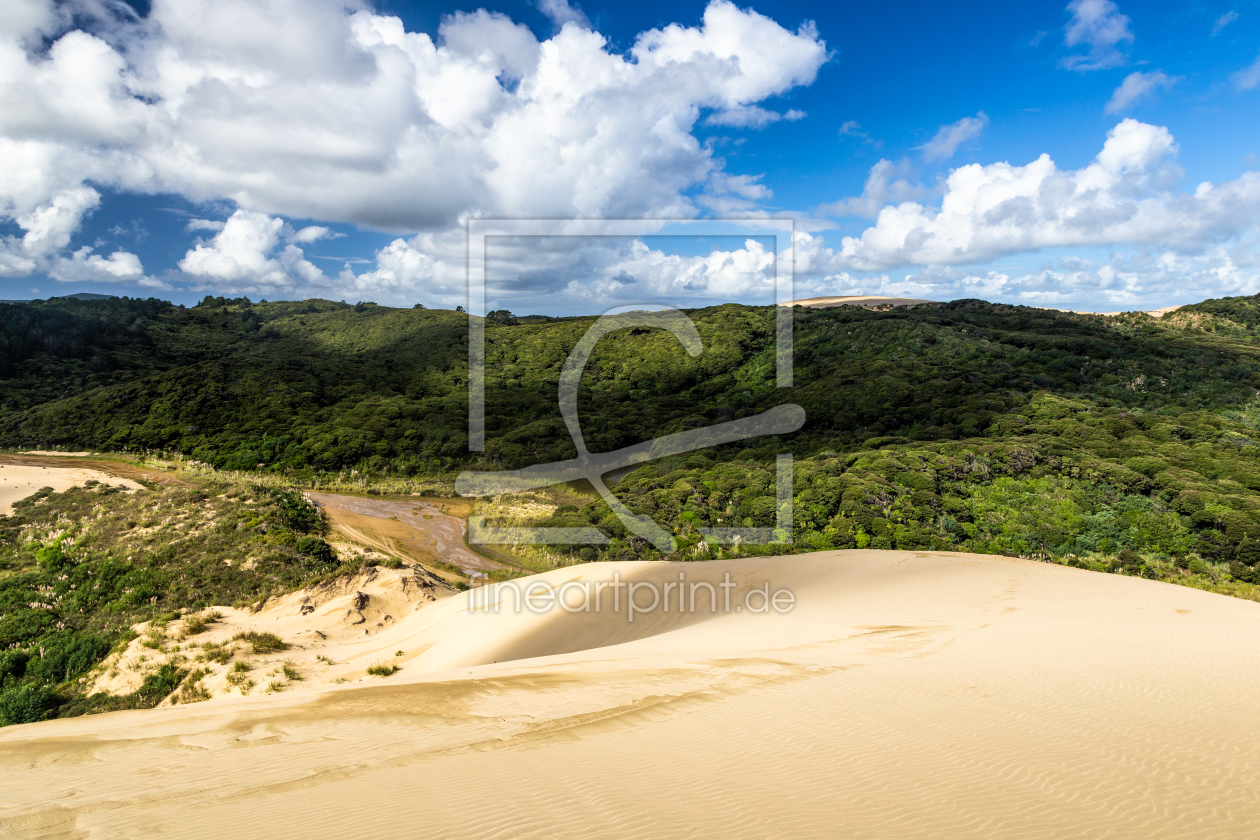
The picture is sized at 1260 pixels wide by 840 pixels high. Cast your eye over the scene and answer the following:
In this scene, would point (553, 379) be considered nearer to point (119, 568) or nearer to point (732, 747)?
point (119, 568)

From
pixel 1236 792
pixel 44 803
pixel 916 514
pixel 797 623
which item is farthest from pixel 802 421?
pixel 44 803

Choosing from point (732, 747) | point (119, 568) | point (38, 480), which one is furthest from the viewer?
point (38, 480)

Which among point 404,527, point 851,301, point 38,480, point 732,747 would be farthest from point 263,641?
point 851,301

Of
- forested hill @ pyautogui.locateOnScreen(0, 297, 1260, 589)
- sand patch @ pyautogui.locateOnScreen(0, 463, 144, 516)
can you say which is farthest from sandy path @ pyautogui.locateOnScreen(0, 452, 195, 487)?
forested hill @ pyautogui.locateOnScreen(0, 297, 1260, 589)

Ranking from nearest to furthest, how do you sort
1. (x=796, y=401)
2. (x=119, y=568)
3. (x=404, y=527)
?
(x=119, y=568) → (x=404, y=527) → (x=796, y=401)

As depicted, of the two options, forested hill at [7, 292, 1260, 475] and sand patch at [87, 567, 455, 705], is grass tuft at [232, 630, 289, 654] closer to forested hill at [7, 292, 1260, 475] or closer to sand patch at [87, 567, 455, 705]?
sand patch at [87, 567, 455, 705]

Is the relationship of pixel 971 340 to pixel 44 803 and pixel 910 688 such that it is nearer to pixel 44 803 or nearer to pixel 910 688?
pixel 910 688

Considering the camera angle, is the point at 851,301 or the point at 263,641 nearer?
the point at 263,641
